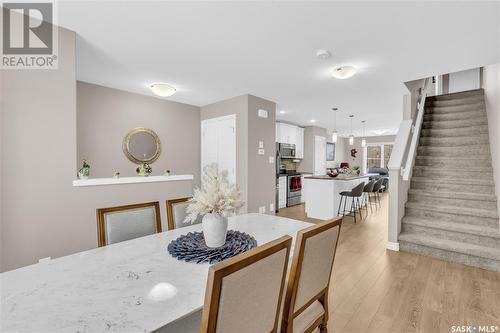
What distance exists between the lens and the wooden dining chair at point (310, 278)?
3.44ft

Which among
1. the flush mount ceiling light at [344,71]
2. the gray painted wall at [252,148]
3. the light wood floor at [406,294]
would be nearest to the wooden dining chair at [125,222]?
the light wood floor at [406,294]

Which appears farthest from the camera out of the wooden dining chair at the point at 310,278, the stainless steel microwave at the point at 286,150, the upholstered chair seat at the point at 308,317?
the stainless steel microwave at the point at 286,150

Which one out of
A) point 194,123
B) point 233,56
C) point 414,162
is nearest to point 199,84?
point 233,56

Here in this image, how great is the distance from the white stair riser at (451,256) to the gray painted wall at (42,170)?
3869mm

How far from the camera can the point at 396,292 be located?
85.9 inches

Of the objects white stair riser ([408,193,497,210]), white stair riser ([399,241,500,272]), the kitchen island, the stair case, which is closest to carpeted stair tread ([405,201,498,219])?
the stair case

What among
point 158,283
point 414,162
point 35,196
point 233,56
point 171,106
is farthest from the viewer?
point 171,106

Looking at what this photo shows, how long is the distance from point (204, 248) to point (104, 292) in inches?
21.2

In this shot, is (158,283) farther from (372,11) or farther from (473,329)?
(372,11)

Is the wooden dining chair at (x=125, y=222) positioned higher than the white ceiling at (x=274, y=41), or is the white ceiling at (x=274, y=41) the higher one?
the white ceiling at (x=274, y=41)

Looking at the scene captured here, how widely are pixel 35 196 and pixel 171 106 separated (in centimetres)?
309

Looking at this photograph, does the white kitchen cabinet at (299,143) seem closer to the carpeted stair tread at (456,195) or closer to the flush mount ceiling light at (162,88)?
the carpeted stair tread at (456,195)

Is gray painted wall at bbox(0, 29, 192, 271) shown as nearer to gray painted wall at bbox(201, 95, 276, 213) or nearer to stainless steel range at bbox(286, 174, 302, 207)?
gray painted wall at bbox(201, 95, 276, 213)

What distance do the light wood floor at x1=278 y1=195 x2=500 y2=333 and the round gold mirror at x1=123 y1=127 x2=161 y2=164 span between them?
11.9 feet
